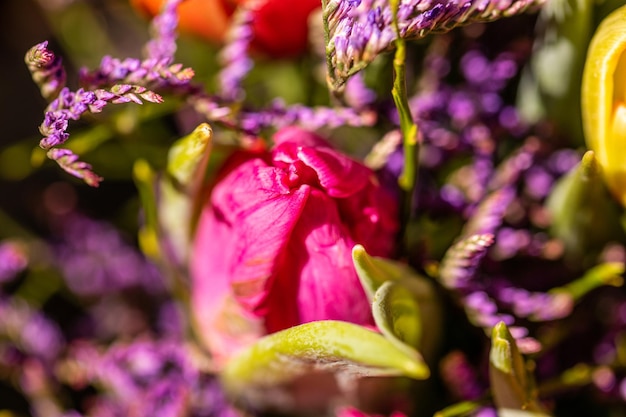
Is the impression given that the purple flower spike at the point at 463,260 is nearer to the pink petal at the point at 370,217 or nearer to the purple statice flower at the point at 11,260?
the pink petal at the point at 370,217

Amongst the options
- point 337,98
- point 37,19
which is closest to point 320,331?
point 337,98

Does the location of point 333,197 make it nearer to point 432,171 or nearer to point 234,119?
point 234,119

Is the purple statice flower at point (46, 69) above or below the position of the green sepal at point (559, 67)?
above

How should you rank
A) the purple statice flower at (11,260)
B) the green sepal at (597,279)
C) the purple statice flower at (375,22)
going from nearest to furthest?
1. the purple statice flower at (375,22)
2. the green sepal at (597,279)
3. the purple statice flower at (11,260)

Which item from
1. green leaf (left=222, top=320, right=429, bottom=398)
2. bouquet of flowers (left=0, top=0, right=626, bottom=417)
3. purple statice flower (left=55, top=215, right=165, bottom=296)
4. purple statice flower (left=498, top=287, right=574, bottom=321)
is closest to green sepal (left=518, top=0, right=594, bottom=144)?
bouquet of flowers (left=0, top=0, right=626, bottom=417)

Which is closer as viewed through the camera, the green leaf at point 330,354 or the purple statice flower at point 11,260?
the green leaf at point 330,354

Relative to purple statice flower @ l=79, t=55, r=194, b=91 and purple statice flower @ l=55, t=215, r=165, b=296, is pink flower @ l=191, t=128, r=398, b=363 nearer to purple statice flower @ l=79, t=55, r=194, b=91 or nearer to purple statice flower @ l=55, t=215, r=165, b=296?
purple statice flower @ l=79, t=55, r=194, b=91

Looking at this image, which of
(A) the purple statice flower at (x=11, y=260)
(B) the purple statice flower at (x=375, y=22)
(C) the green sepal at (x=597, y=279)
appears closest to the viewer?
(B) the purple statice flower at (x=375, y=22)

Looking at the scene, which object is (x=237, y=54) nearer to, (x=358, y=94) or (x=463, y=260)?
(x=358, y=94)

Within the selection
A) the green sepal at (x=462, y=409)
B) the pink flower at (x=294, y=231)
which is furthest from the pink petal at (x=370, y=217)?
the green sepal at (x=462, y=409)
